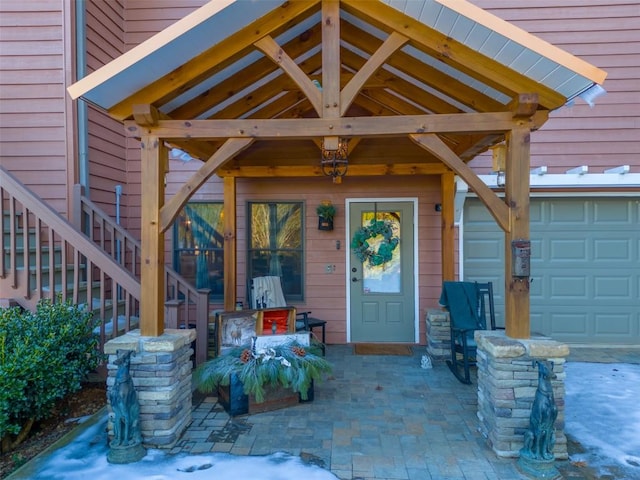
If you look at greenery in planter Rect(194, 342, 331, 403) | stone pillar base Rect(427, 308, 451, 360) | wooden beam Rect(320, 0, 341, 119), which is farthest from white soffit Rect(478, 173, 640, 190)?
greenery in planter Rect(194, 342, 331, 403)

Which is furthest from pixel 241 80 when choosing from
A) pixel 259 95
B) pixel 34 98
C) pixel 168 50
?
pixel 34 98

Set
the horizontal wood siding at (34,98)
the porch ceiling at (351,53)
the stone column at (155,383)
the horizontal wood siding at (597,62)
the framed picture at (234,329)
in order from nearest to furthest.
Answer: the porch ceiling at (351,53) → the stone column at (155,383) → the framed picture at (234,329) → the horizontal wood siding at (34,98) → the horizontal wood siding at (597,62)

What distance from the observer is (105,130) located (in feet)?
16.1

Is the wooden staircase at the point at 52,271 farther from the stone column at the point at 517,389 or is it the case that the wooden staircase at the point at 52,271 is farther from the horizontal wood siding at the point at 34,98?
the stone column at the point at 517,389

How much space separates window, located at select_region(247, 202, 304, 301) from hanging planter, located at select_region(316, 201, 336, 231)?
30cm

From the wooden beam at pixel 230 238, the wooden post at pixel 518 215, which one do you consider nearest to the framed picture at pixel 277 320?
the wooden beam at pixel 230 238

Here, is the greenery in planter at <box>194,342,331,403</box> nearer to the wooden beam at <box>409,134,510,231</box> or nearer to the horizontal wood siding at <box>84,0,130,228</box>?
the wooden beam at <box>409,134,510,231</box>

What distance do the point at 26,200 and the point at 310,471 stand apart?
317cm

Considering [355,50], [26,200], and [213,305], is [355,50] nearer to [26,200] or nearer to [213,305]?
[26,200]

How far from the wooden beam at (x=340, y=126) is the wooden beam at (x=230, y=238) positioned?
1.71 m

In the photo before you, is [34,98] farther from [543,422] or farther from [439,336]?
[543,422]

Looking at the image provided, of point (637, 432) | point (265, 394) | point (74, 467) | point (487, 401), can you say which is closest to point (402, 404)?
point (487, 401)

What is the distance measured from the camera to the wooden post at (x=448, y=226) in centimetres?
471

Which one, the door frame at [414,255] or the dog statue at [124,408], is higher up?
the door frame at [414,255]
